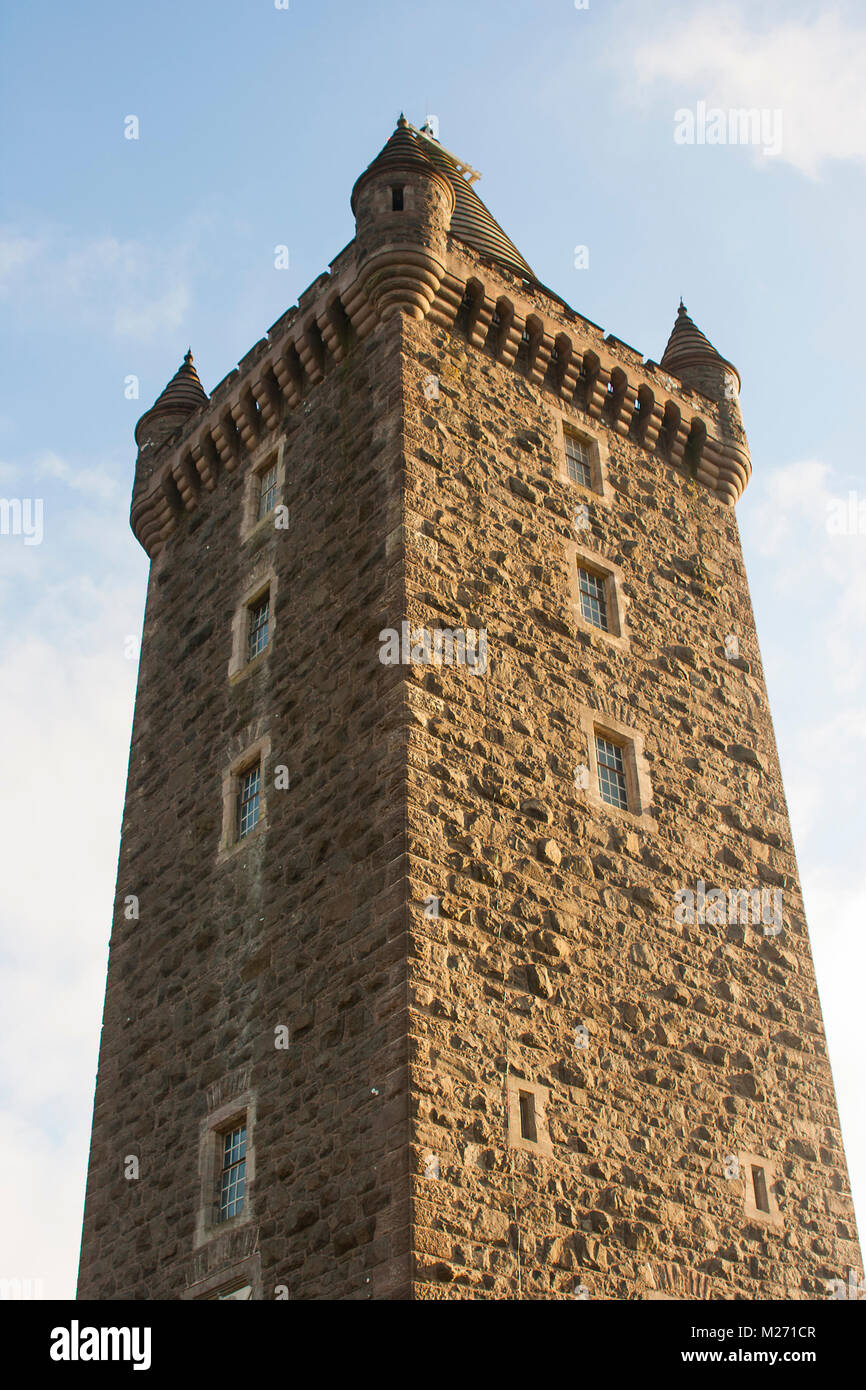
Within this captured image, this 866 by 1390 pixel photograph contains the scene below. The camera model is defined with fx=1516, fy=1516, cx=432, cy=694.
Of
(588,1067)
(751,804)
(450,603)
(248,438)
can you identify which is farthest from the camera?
(248,438)

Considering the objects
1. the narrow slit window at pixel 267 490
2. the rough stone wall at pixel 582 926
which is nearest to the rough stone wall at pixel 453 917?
the rough stone wall at pixel 582 926

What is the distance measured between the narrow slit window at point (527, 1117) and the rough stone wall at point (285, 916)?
142 centimetres

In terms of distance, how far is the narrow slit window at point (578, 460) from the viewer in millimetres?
19266

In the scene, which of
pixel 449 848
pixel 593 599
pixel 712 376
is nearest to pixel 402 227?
pixel 593 599

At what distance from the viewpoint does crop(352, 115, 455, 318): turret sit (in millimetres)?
17984

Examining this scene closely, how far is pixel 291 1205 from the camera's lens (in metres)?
13.6

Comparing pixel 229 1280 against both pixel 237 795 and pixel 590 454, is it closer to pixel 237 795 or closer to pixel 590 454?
pixel 237 795

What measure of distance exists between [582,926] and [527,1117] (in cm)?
230

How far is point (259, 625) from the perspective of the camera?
18422 mm

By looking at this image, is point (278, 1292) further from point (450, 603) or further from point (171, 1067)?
point (450, 603)

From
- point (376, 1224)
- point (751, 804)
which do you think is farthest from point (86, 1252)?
point (751, 804)

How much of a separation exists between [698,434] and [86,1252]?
43.6 feet
